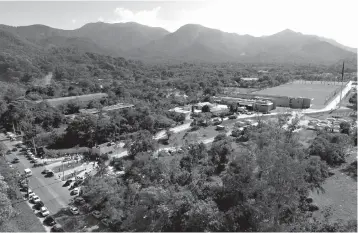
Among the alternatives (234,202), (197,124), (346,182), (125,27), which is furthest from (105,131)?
(125,27)

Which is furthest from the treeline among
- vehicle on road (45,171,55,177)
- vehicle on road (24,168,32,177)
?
vehicle on road (24,168,32,177)

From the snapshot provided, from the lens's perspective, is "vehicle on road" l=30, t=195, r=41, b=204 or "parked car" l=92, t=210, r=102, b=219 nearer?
"parked car" l=92, t=210, r=102, b=219

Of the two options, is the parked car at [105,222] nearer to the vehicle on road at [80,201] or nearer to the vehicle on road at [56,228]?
the vehicle on road at [56,228]

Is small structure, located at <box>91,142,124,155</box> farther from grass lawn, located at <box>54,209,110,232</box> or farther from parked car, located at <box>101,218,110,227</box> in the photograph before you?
parked car, located at <box>101,218,110,227</box>

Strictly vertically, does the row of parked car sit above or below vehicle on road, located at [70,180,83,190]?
below

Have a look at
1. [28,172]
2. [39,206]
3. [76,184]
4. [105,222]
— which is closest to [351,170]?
[105,222]

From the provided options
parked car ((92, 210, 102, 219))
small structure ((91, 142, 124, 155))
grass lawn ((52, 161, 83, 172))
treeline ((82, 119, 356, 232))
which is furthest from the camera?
small structure ((91, 142, 124, 155))

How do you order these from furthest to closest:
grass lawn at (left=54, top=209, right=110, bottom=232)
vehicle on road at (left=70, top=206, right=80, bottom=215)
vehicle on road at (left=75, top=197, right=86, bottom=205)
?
vehicle on road at (left=75, top=197, right=86, bottom=205) < vehicle on road at (left=70, top=206, right=80, bottom=215) < grass lawn at (left=54, top=209, right=110, bottom=232)

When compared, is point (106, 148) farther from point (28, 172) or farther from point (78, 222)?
point (78, 222)
